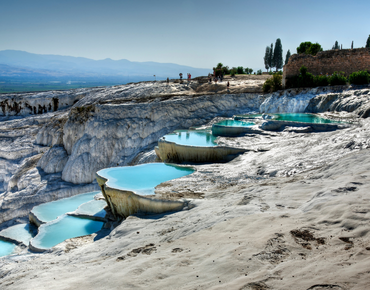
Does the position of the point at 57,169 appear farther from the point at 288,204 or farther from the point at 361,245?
the point at 361,245

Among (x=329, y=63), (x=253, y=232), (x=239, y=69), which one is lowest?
(x=253, y=232)

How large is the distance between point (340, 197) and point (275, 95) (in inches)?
601

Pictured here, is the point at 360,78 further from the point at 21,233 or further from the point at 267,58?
the point at 267,58

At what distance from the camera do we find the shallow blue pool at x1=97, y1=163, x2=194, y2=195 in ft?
29.1

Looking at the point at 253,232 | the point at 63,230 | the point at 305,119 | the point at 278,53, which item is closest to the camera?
the point at 253,232

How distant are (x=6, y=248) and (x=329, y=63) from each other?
19.5 m

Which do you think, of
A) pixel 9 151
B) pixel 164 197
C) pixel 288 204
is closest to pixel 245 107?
pixel 164 197

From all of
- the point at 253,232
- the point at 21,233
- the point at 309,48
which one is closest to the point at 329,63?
the point at 309,48

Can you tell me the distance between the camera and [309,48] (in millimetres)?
23828

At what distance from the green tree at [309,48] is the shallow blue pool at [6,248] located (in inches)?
902

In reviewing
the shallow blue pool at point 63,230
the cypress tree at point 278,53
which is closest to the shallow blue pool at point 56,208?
the shallow blue pool at point 63,230

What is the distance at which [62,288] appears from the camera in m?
3.59

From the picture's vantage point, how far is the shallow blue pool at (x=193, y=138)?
41.9 feet

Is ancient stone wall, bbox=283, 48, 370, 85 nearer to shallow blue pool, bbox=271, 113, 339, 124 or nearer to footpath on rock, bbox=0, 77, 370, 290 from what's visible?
footpath on rock, bbox=0, 77, 370, 290
